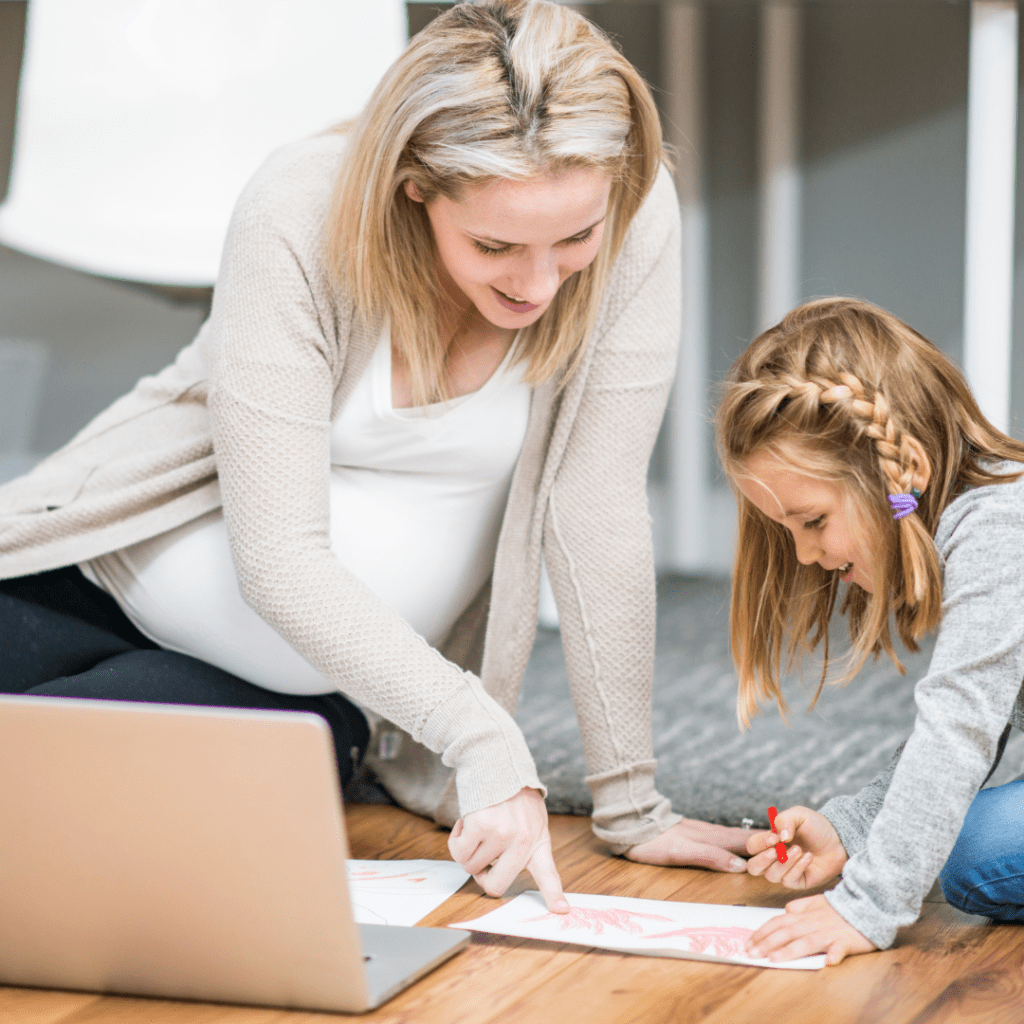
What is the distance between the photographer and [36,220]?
1.76m

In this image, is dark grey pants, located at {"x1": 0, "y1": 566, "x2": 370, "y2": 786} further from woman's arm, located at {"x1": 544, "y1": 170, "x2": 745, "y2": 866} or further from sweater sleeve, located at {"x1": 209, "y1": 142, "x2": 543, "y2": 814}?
woman's arm, located at {"x1": 544, "y1": 170, "x2": 745, "y2": 866}

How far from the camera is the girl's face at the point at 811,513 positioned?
966mm

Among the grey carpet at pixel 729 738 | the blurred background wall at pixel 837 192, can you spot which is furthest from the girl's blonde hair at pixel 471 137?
the blurred background wall at pixel 837 192

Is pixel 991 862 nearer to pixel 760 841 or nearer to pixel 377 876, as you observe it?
pixel 760 841

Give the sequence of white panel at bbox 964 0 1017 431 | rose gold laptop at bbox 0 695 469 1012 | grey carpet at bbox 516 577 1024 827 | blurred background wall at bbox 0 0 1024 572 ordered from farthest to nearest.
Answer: blurred background wall at bbox 0 0 1024 572 → white panel at bbox 964 0 1017 431 → grey carpet at bbox 516 577 1024 827 → rose gold laptop at bbox 0 695 469 1012

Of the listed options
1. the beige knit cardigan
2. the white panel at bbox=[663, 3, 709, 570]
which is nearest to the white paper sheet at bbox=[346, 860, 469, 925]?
the beige knit cardigan

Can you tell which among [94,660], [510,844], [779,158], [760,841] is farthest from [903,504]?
[779,158]

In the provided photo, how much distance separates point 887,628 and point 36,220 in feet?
4.33

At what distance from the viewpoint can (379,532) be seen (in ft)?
3.79

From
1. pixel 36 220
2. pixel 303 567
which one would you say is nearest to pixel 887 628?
pixel 303 567

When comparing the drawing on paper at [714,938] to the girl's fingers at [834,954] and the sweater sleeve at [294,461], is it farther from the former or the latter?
the sweater sleeve at [294,461]

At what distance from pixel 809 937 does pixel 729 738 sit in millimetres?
635

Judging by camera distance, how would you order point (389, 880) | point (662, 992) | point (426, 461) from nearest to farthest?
point (662, 992)
point (389, 880)
point (426, 461)

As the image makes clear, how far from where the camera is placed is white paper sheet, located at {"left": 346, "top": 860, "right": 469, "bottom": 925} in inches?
37.7
